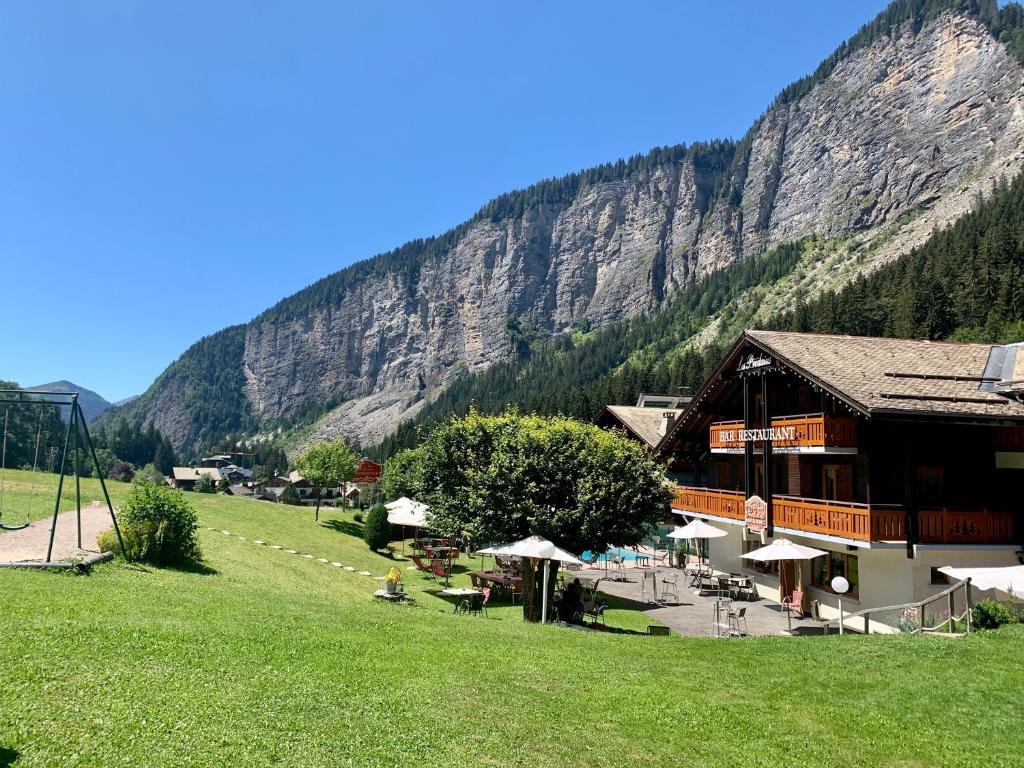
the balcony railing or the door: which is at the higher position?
the balcony railing

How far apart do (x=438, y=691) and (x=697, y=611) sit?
51.4ft

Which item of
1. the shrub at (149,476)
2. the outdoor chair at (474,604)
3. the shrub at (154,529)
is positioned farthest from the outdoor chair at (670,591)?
the shrub at (149,476)

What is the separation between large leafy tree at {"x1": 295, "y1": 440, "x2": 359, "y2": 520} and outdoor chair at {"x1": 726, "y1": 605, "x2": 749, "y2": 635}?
35285mm

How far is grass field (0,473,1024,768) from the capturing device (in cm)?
668

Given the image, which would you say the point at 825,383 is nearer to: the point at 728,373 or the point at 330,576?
the point at 728,373

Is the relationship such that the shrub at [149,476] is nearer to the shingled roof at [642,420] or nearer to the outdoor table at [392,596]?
the outdoor table at [392,596]

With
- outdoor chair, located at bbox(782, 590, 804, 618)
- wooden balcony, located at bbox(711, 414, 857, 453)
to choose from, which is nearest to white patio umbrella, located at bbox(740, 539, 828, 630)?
outdoor chair, located at bbox(782, 590, 804, 618)

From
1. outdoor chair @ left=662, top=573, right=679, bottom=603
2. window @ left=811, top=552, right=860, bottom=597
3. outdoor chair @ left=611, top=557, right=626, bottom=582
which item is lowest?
outdoor chair @ left=611, top=557, right=626, bottom=582

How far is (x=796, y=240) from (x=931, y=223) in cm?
3890

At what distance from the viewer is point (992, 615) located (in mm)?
14445

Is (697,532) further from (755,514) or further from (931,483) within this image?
(931,483)

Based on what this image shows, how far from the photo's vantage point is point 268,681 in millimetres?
8188

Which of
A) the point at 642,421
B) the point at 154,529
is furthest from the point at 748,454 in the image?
the point at 154,529

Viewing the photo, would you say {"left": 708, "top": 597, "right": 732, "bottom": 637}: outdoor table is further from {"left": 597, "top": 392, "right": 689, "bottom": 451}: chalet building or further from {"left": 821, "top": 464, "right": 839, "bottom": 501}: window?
{"left": 597, "top": 392, "right": 689, "bottom": 451}: chalet building
